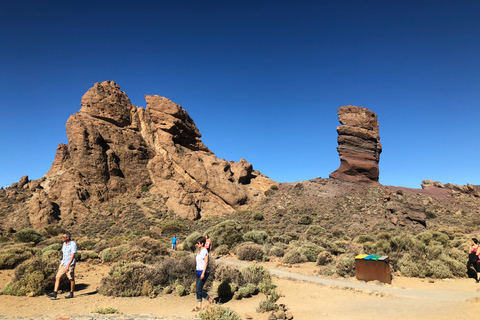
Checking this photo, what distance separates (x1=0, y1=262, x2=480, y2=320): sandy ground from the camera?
22.8 feet

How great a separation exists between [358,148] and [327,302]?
4175cm

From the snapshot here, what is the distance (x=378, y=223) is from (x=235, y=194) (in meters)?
18.1

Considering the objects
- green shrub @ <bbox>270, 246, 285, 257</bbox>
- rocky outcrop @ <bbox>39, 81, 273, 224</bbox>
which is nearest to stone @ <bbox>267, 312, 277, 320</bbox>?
green shrub @ <bbox>270, 246, 285, 257</bbox>

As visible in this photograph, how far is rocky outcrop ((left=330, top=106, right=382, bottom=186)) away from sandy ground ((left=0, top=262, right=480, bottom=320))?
119 ft

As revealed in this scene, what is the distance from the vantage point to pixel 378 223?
30.1m

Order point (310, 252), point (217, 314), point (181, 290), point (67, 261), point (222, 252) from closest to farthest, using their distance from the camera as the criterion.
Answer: point (217, 314) < point (67, 261) < point (181, 290) < point (310, 252) < point (222, 252)

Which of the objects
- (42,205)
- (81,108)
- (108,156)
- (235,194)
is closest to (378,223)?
(235,194)

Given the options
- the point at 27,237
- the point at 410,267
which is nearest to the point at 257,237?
the point at 410,267

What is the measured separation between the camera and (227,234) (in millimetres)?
21812

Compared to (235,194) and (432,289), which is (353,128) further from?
(432,289)

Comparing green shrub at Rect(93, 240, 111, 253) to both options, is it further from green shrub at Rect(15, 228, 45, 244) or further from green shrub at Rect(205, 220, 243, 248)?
green shrub at Rect(15, 228, 45, 244)

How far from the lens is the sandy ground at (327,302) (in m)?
6.95

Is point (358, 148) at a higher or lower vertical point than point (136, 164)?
higher

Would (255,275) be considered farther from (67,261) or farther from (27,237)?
(27,237)
